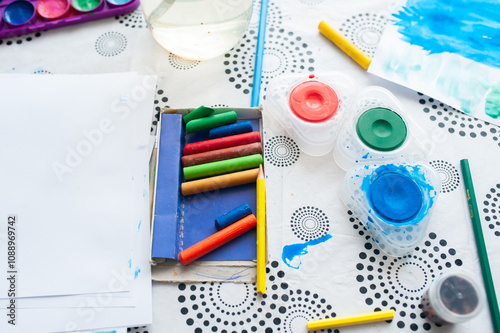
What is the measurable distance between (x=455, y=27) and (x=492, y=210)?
12.0 inches

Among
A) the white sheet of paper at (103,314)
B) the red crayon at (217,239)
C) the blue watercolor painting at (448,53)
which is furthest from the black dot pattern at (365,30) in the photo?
the white sheet of paper at (103,314)

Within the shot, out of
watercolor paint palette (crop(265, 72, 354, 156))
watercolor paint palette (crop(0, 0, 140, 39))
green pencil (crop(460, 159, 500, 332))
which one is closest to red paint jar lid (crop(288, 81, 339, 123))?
watercolor paint palette (crop(265, 72, 354, 156))

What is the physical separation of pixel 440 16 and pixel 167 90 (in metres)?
0.46

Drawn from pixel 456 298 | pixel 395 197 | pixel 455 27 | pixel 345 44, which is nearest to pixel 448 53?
pixel 455 27

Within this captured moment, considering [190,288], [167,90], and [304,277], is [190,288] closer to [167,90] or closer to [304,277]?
[304,277]

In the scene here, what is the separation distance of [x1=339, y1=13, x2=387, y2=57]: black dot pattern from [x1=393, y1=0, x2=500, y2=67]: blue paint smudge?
32mm

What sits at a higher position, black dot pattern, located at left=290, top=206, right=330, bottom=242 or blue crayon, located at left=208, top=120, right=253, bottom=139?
blue crayon, located at left=208, top=120, right=253, bottom=139

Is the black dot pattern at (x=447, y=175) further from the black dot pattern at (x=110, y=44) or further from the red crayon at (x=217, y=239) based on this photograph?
the black dot pattern at (x=110, y=44)

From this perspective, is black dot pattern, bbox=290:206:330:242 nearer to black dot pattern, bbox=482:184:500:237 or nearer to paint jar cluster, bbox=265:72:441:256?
paint jar cluster, bbox=265:72:441:256

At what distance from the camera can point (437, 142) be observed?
0.68m

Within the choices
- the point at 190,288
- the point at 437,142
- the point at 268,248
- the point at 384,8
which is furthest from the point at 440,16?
the point at 190,288

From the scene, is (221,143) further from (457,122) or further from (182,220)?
(457,122)

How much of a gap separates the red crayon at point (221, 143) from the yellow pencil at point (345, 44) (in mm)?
215

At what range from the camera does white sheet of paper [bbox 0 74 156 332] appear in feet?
1.91
